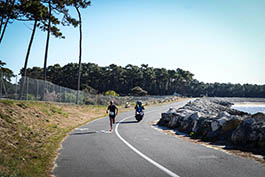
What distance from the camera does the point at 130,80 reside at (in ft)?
345

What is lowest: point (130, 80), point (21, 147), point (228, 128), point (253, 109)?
point (253, 109)

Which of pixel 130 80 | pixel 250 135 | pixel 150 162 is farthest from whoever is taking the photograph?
pixel 130 80

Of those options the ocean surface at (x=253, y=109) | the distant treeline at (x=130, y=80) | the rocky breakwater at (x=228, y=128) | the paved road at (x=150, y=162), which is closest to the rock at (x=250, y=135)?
the rocky breakwater at (x=228, y=128)

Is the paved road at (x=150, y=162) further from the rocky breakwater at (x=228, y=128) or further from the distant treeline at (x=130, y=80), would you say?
the distant treeline at (x=130, y=80)

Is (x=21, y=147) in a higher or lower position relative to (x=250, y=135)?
lower

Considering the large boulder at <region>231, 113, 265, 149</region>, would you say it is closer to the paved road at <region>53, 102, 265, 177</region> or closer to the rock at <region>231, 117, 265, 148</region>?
the rock at <region>231, 117, 265, 148</region>

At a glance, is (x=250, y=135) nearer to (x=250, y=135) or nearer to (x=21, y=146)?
(x=250, y=135)

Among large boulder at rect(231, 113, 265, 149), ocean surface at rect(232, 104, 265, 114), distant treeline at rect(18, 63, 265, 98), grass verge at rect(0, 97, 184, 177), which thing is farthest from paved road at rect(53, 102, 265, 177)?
distant treeline at rect(18, 63, 265, 98)

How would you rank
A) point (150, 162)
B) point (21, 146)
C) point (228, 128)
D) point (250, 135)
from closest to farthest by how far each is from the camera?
point (150, 162), point (250, 135), point (21, 146), point (228, 128)

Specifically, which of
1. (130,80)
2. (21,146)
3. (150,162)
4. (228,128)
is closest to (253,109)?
(228,128)

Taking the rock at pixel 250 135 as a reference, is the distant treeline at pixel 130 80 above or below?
above

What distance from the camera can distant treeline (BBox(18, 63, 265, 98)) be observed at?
318 feet

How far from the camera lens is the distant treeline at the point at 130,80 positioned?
97.1m

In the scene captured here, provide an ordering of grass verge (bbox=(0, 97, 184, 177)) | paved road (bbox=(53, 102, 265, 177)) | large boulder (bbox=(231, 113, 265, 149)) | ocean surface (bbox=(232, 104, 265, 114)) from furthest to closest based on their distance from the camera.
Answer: ocean surface (bbox=(232, 104, 265, 114)), large boulder (bbox=(231, 113, 265, 149)), grass verge (bbox=(0, 97, 184, 177)), paved road (bbox=(53, 102, 265, 177))
